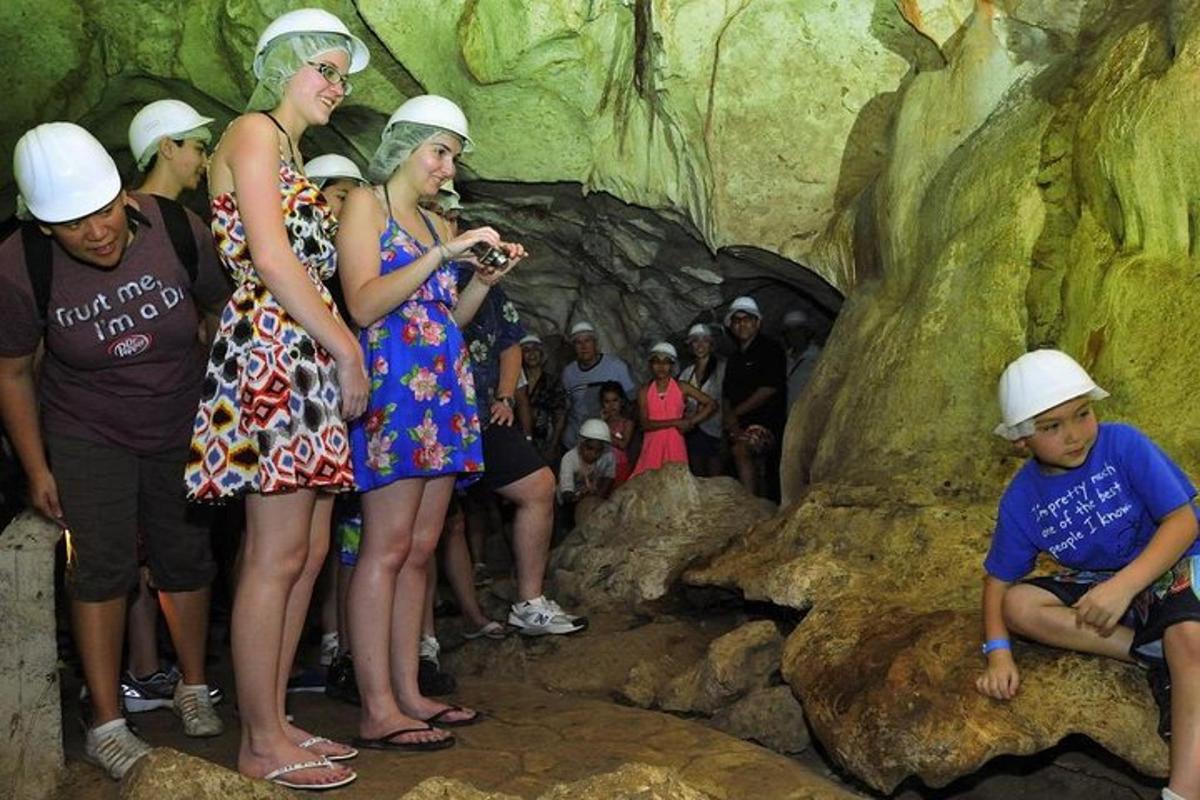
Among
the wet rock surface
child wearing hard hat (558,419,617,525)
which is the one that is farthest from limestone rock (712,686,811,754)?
child wearing hard hat (558,419,617,525)

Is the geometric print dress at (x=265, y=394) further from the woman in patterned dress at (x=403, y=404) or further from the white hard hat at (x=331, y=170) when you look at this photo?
the white hard hat at (x=331, y=170)

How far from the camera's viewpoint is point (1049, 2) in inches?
267

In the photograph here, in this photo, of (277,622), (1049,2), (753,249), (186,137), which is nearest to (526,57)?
(753,249)

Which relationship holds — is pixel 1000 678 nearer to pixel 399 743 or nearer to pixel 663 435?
pixel 399 743

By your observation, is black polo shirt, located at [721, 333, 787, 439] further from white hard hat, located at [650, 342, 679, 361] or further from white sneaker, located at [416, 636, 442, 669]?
white sneaker, located at [416, 636, 442, 669]

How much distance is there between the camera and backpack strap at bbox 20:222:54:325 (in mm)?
3988

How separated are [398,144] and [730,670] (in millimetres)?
2422

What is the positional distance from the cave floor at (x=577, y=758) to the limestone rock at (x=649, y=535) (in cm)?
157

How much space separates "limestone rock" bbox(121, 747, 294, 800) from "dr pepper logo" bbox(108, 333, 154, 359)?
128 centimetres

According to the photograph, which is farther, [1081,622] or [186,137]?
[186,137]

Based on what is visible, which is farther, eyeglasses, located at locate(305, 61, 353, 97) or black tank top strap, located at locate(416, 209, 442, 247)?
black tank top strap, located at locate(416, 209, 442, 247)

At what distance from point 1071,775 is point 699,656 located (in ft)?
6.28

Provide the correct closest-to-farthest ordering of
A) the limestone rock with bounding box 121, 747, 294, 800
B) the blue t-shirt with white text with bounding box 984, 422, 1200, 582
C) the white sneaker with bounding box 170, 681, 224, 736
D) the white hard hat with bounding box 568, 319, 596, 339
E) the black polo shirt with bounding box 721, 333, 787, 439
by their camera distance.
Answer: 1. the limestone rock with bounding box 121, 747, 294, 800
2. the blue t-shirt with white text with bounding box 984, 422, 1200, 582
3. the white sneaker with bounding box 170, 681, 224, 736
4. the black polo shirt with bounding box 721, 333, 787, 439
5. the white hard hat with bounding box 568, 319, 596, 339

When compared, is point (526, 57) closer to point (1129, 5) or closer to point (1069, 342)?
point (1129, 5)
